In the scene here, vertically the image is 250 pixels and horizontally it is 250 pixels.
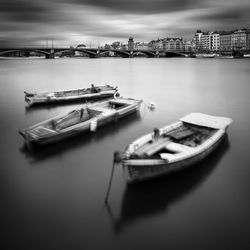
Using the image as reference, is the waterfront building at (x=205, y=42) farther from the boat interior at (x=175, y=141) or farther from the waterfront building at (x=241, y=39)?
the boat interior at (x=175, y=141)

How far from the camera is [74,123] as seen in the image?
553 inches

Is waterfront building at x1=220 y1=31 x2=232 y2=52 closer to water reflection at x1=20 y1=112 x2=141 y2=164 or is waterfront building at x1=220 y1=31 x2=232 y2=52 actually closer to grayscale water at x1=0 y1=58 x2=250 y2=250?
water reflection at x1=20 y1=112 x2=141 y2=164

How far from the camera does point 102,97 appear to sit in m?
24.8

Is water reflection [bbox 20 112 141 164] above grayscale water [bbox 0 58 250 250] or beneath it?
above

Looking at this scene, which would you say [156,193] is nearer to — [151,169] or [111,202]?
[151,169]

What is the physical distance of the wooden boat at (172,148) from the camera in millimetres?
8073

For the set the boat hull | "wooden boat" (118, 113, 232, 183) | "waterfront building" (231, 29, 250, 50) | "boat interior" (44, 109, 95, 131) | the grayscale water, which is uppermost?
"waterfront building" (231, 29, 250, 50)

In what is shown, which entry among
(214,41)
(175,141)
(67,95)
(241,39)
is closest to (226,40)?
(214,41)

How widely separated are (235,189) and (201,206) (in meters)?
1.71

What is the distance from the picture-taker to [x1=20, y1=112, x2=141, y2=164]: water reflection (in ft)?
37.3

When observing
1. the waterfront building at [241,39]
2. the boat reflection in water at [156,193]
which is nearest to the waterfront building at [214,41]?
the waterfront building at [241,39]

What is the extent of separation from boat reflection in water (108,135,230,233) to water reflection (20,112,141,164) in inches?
179

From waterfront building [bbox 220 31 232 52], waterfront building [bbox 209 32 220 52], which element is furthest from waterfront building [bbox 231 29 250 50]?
waterfront building [bbox 209 32 220 52]

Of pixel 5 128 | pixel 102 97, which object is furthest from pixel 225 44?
pixel 5 128
